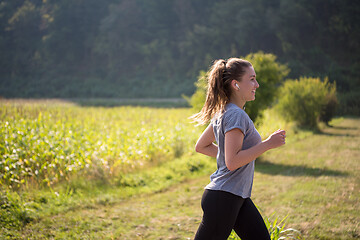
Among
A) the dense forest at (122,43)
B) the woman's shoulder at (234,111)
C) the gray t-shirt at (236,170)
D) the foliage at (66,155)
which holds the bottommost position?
the foliage at (66,155)

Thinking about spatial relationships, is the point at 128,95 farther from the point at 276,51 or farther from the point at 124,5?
the point at 276,51

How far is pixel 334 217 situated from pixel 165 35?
51197 millimetres

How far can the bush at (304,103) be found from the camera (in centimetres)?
1567

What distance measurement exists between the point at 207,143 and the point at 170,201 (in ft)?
14.4

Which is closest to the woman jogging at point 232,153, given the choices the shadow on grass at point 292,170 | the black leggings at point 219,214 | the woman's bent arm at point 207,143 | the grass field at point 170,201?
the black leggings at point 219,214

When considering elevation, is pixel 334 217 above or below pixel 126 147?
below

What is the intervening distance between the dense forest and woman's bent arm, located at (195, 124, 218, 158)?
41.8 meters

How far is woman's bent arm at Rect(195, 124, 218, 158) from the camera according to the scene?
2.70 metres

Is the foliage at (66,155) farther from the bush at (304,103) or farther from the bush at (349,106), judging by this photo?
the bush at (349,106)

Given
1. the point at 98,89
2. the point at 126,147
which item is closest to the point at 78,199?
the point at 126,147

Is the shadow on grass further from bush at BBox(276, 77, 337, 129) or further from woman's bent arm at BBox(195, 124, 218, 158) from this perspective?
bush at BBox(276, 77, 337, 129)

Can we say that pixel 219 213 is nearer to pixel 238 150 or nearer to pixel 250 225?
pixel 250 225

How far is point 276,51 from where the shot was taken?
44.2 meters

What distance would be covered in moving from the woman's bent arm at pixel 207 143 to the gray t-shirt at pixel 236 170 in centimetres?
30
